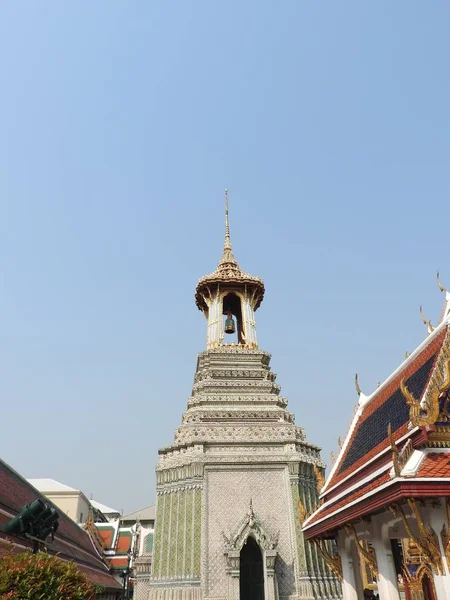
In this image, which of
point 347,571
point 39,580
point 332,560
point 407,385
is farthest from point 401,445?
point 39,580

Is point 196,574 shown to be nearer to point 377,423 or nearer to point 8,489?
point 8,489

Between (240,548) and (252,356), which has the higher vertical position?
(252,356)

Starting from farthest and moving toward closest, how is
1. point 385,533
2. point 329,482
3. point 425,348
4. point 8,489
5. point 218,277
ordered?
point 218,277, point 8,489, point 329,482, point 425,348, point 385,533

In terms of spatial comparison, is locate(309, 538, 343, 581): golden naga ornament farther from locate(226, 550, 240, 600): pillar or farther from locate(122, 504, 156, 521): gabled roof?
locate(122, 504, 156, 521): gabled roof

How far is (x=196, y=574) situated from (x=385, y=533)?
34.4 feet

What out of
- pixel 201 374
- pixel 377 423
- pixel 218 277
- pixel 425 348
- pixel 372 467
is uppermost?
pixel 218 277

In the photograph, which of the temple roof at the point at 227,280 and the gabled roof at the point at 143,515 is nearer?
the temple roof at the point at 227,280

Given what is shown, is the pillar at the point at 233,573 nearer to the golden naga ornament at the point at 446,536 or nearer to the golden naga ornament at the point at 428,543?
the golden naga ornament at the point at 428,543

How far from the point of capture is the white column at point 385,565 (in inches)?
347

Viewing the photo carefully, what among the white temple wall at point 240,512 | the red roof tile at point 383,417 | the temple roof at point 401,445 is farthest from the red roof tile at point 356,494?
the white temple wall at point 240,512

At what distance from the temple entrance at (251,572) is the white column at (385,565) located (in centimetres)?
993

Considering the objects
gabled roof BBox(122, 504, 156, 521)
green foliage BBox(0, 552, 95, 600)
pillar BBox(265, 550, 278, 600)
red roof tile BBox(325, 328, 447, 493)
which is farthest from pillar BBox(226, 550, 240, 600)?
gabled roof BBox(122, 504, 156, 521)

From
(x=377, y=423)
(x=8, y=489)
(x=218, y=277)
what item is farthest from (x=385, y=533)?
(x=218, y=277)

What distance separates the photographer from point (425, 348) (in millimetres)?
11438
